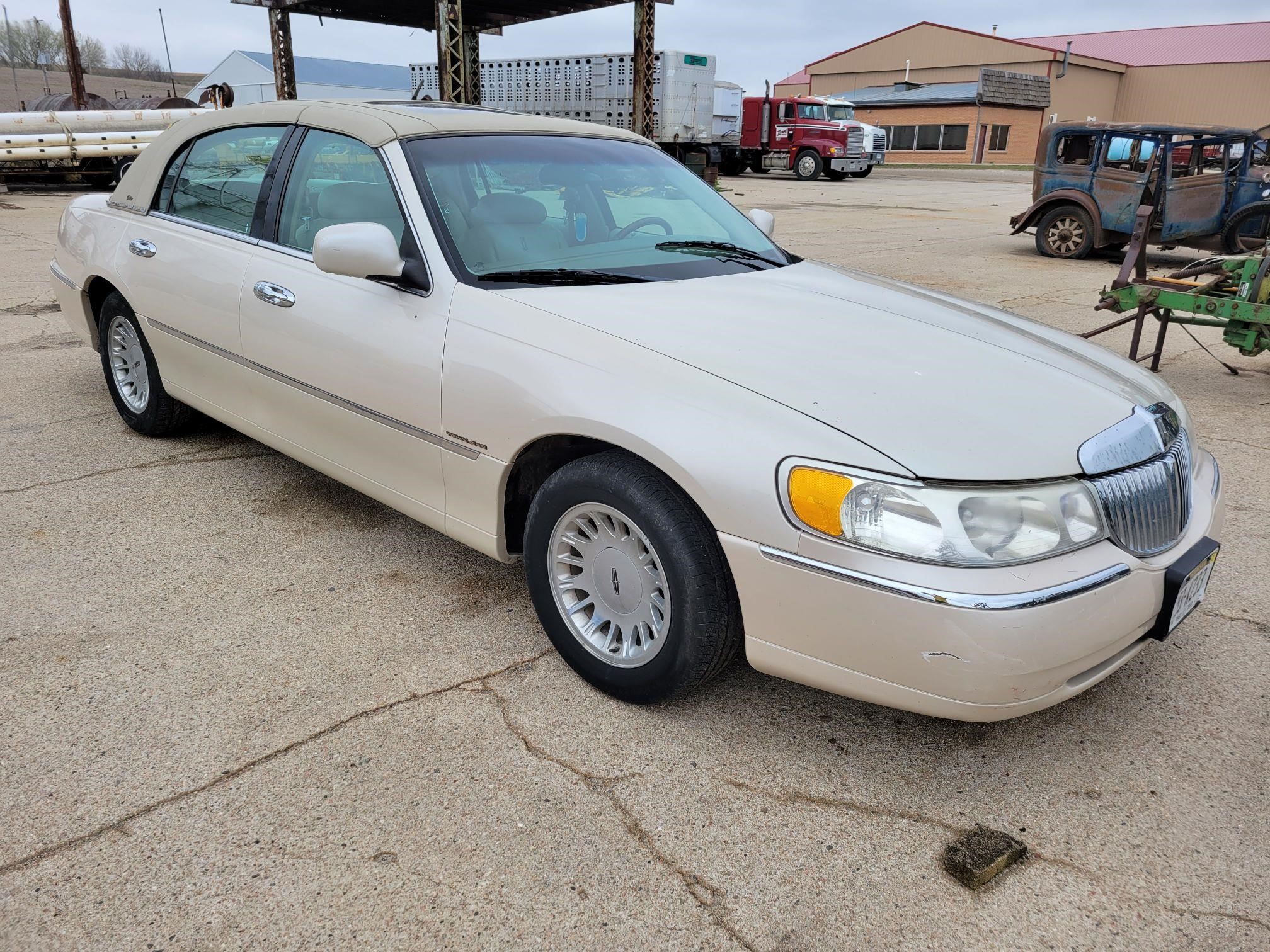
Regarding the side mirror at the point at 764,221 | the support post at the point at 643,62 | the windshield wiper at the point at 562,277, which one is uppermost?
the support post at the point at 643,62

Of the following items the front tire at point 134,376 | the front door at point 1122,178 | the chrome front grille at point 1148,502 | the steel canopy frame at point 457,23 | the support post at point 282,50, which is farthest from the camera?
the support post at point 282,50

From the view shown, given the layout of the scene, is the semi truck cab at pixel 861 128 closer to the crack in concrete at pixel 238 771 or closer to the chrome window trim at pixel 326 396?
the chrome window trim at pixel 326 396

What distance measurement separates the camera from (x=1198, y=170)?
11680mm

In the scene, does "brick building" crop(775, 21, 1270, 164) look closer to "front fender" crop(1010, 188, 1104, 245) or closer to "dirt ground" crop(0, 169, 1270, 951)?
"front fender" crop(1010, 188, 1104, 245)

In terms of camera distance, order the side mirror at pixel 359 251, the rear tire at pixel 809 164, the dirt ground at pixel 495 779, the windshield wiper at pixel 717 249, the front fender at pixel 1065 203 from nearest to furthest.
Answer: the dirt ground at pixel 495 779, the side mirror at pixel 359 251, the windshield wiper at pixel 717 249, the front fender at pixel 1065 203, the rear tire at pixel 809 164

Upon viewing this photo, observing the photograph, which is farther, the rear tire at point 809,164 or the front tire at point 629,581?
the rear tire at point 809,164

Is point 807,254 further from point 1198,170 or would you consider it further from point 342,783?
point 342,783

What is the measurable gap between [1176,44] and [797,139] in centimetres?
4348

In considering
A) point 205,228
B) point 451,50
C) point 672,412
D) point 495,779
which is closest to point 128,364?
point 205,228

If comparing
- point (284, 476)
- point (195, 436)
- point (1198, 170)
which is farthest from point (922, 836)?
point (1198, 170)

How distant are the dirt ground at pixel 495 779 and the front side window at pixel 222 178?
4.20 ft

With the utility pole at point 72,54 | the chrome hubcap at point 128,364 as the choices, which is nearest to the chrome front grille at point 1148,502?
the chrome hubcap at point 128,364

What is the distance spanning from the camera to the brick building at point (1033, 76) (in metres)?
50.7

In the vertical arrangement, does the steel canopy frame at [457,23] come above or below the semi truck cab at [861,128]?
above
